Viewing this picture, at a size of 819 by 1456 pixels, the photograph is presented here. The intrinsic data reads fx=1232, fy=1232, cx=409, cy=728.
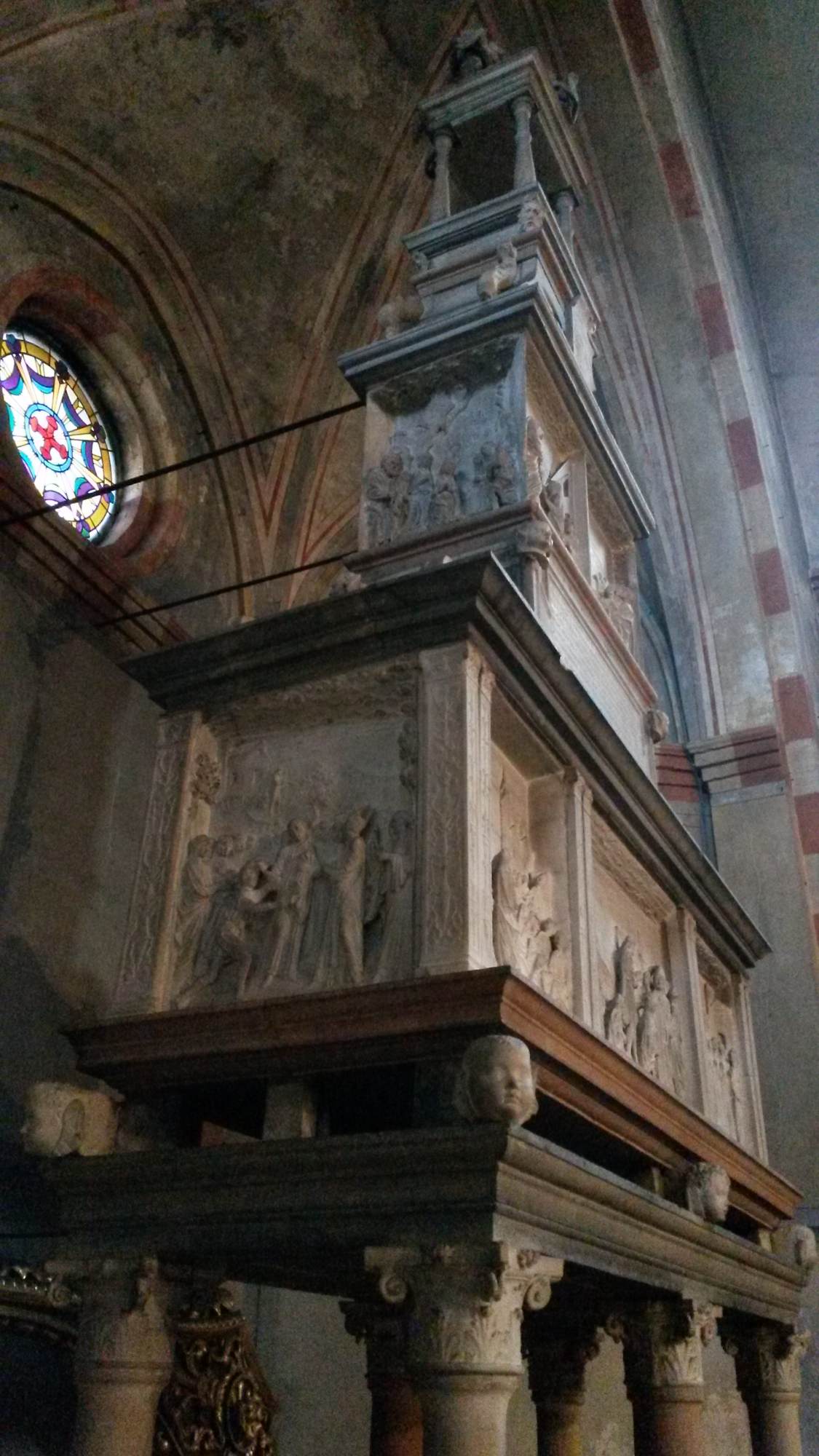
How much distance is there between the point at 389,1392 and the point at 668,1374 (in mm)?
1160

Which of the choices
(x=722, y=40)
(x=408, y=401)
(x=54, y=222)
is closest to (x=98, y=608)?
(x=408, y=401)

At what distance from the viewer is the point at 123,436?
8102mm

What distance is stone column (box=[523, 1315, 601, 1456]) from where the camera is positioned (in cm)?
543

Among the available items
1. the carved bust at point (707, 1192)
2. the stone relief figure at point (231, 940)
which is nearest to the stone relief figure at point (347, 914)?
the stone relief figure at point (231, 940)

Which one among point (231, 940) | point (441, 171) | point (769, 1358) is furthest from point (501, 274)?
point (769, 1358)

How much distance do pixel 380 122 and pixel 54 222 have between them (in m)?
2.88

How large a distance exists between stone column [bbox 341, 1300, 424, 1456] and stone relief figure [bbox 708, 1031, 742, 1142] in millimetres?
1831

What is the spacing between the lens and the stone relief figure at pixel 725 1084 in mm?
5910

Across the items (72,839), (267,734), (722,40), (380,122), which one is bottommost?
(267,734)

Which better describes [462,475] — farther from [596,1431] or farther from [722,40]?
[722,40]

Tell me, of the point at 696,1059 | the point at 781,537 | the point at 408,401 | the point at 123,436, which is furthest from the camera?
the point at 781,537

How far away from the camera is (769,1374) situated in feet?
18.7

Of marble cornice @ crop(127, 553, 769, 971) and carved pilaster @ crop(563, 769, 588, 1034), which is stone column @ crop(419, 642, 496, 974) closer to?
marble cornice @ crop(127, 553, 769, 971)

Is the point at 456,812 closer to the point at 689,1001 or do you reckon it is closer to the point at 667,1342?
the point at 667,1342
